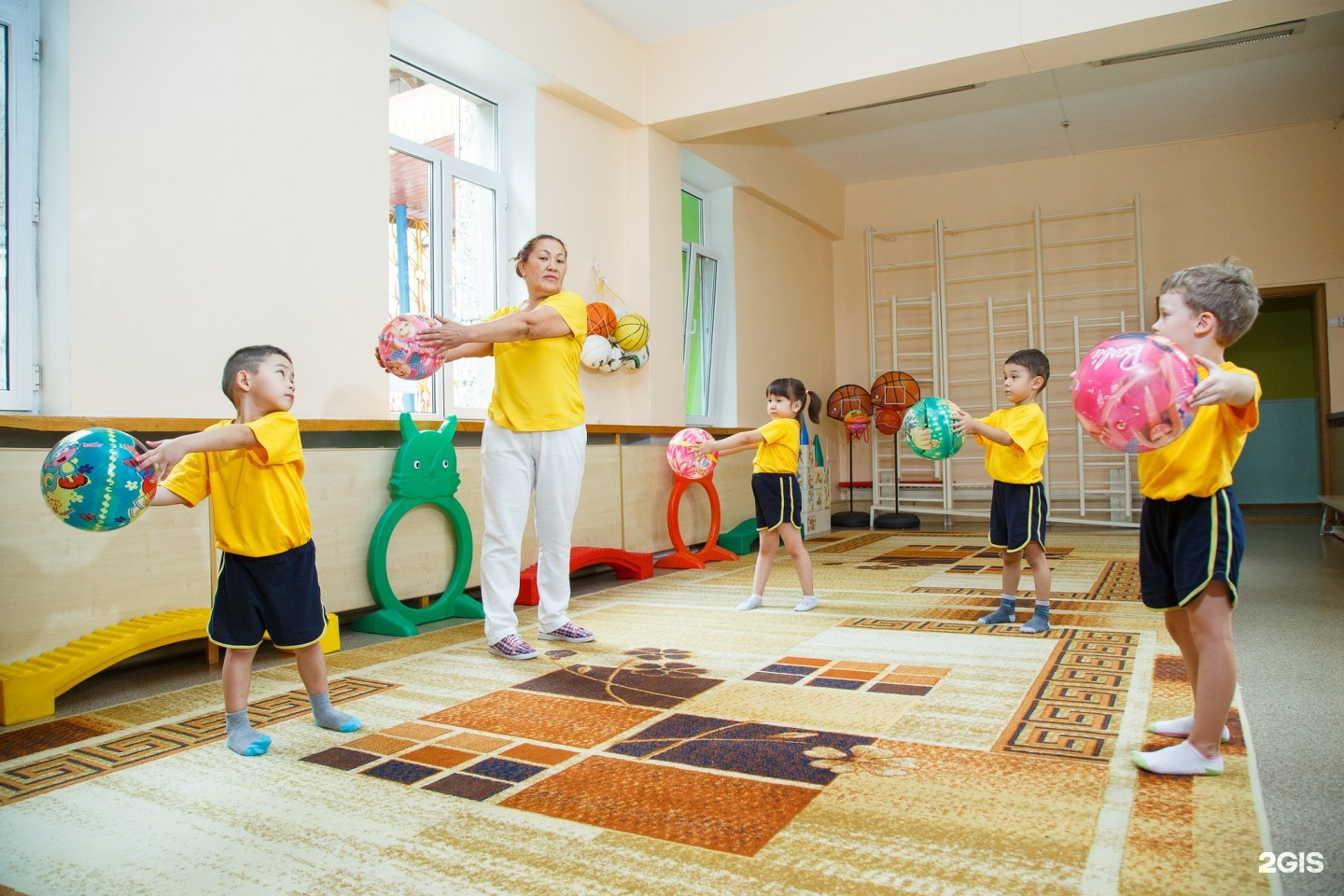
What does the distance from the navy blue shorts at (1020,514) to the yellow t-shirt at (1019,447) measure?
0.03 meters

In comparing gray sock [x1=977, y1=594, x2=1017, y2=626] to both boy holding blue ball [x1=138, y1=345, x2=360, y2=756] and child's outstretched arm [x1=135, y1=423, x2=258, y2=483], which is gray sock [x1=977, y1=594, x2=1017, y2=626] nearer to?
boy holding blue ball [x1=138, y1=345, x2=360, y2=756]

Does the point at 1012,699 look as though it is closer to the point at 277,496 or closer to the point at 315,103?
the point at 277,496

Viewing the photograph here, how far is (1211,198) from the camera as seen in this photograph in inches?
319

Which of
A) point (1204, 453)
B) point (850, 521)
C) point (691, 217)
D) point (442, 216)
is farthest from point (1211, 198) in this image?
point (1204, 453)

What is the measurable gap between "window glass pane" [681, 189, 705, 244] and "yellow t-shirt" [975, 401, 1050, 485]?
449cm

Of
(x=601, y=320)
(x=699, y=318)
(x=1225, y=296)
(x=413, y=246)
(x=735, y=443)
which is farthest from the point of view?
(x=699, y=318)

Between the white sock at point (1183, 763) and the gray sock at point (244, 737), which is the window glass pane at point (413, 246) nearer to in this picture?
the gray sock at point (244, 737)

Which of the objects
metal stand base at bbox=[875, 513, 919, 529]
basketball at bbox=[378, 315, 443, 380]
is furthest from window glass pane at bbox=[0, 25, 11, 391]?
metal stand base at bbox=[875, 513, 919, 529]

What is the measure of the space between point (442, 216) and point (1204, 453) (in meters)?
4.21

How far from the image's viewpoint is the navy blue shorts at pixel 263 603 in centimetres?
211

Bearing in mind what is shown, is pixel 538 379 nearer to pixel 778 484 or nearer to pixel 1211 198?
pixel 778 484

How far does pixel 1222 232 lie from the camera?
8055 mm

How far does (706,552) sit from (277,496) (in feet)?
12.6

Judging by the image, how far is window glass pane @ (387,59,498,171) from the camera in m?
4.90
